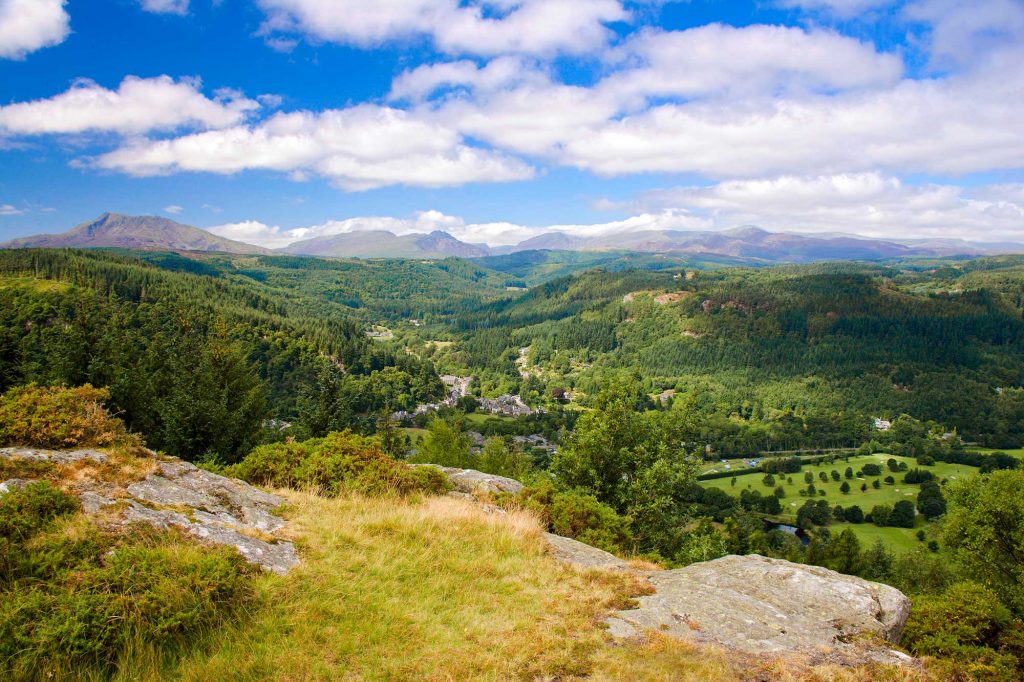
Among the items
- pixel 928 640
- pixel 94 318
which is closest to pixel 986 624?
pixel 928 640

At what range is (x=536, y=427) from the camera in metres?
133

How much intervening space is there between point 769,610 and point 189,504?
1200 cm

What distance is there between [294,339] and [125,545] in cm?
13669

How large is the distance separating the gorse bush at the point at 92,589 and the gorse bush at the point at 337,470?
5.96 metres

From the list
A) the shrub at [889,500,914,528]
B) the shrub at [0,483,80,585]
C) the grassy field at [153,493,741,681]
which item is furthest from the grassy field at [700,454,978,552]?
the shrub at [0,483,80,585]

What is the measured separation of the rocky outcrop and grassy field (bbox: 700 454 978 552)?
93.4m

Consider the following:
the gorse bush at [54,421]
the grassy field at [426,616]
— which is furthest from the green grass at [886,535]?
the gorse bush at [54,421]

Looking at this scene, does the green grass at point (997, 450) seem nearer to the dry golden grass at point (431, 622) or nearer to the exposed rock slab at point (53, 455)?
the dry golden grass at point (431, 622)

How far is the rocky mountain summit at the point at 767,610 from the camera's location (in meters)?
8.34

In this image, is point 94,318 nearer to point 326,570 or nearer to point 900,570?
point 326,570

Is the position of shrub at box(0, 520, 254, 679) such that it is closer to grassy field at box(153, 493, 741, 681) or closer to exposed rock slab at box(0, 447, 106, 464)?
grassy field at box(153, 493, 741, 681)

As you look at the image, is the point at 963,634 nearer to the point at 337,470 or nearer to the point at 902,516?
the point at 337,470

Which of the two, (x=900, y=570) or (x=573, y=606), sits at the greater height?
(x=573, y=606)

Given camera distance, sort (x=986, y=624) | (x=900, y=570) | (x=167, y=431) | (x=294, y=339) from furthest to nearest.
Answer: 1. (x=294, y=339)
2. (x=900, y=570)
3. (x=167, y=431)
4. (x=986, y=624)
